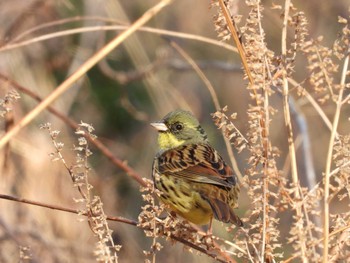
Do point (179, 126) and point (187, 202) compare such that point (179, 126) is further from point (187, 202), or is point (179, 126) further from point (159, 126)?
point (187, 202)

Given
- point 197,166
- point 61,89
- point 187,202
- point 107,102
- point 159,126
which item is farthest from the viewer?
point 107,102

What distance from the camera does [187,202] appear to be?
3281 mm

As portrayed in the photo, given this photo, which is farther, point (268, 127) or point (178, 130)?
point (178, 130)

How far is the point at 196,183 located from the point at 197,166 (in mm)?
141

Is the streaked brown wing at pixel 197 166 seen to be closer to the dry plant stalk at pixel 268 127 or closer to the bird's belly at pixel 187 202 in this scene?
the bird's belly at pixel 187 202

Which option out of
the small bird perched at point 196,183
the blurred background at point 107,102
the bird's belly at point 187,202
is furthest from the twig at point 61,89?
the blurred background at point 107,102

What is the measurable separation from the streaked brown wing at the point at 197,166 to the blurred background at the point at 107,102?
0.90 m

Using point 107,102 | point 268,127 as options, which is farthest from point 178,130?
point 107,102

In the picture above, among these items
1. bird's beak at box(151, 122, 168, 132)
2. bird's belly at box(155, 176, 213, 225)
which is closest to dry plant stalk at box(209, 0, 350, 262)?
bird's belly at box(155, 176, 213, 225)

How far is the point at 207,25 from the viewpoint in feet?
26.3

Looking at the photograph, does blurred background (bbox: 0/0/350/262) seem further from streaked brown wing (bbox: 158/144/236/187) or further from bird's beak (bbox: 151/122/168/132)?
streaked brown wing (bbox: 158/144/236/187)

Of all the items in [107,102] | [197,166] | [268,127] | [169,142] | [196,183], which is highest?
[107,102]

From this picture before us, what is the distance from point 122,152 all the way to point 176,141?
2415 millimetres

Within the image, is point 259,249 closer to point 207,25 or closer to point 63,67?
point 63,67
